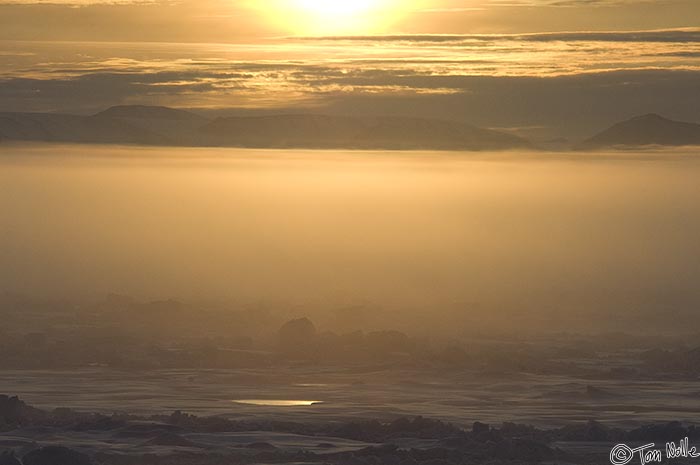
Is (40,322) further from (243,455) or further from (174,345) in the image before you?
(243,455)

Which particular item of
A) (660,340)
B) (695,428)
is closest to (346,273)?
(660,340)
